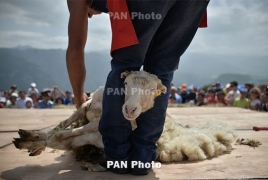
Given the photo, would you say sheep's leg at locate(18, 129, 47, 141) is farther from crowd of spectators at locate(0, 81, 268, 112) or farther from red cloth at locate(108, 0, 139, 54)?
crowd of spectators at locate(0, 81, 268, 112)

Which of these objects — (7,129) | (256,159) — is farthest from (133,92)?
(7,129)

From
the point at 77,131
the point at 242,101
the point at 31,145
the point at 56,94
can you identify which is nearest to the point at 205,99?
the point at 242,101

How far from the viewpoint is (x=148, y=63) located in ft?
6.50

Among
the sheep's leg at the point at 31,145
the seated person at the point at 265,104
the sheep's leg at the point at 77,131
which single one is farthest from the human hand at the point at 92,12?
the seated person at the point at 265,104

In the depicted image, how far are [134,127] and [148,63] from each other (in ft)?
1.48

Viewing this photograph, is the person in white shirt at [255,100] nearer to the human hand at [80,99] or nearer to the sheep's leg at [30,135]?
the human hand at [80,99]

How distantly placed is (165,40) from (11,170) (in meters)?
1.36

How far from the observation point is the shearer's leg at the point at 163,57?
73.5 inches

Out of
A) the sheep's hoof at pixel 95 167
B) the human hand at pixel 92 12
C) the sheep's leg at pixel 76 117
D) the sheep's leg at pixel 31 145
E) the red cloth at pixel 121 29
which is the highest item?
the human hand at pixel 92 12

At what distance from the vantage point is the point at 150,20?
1750 millimetres

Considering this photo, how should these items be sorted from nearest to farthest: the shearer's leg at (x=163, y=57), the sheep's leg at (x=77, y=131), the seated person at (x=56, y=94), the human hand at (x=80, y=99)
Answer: the shearer's leg at (x=163, y=57), the sheep's leg at (x=77, y=131), the human hand at (x=80, y=99), the seated person at (x=56, y=94)

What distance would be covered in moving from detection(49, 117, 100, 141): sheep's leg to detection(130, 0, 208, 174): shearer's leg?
1.43 feet

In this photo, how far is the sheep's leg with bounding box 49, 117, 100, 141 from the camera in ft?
7.07

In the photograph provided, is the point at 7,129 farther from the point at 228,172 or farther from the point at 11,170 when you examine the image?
the point at 228,172
